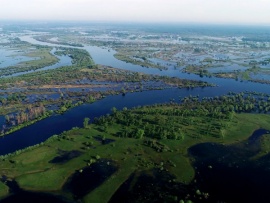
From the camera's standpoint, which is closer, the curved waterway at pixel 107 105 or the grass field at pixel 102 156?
the grass field at pixel 102 156

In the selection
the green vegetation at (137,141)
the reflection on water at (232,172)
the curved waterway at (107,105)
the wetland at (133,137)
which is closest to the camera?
the reflection on water at (232,172)

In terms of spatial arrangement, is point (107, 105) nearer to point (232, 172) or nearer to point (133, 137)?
point (133, 137)

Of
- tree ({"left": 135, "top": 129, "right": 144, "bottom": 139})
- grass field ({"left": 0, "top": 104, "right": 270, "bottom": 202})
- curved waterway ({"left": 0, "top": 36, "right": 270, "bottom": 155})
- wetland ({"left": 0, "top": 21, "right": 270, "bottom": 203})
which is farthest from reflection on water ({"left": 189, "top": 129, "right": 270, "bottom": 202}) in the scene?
curved waterway ({"left": 0, "top": 36, "right": 270, "bottom": 155})

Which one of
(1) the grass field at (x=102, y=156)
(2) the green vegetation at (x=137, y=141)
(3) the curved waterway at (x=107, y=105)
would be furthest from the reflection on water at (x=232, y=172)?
(3) the curved waterway at (x=107, y=105)

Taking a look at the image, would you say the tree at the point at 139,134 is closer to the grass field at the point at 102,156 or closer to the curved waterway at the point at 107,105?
the grass field at the point at 102,156

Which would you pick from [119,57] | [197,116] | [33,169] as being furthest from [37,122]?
[119,57]

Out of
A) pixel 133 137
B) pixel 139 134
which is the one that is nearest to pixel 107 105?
pixel 133 137

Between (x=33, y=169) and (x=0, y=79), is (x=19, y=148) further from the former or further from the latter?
(x=0, y=79)
